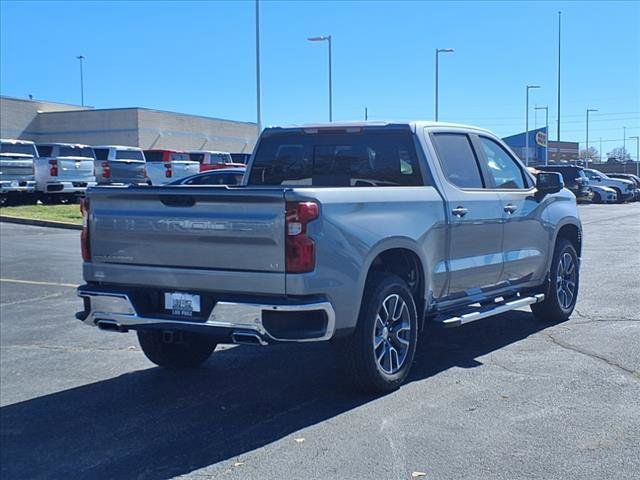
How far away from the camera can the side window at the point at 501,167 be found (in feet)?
25.0

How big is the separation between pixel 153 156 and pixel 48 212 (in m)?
7.89

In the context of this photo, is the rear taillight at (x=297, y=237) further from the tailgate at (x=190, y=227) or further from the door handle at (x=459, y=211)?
the door handle at (x=459, y=211)

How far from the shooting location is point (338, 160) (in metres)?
7.18

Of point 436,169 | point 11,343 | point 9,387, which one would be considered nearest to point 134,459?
point 9,387

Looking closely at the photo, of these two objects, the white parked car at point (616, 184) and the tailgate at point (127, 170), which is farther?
the white parked car at point (616, 184)

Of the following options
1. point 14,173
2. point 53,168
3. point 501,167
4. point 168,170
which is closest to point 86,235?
point 501,167

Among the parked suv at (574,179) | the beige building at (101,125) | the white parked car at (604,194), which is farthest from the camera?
the beige building at (101,125)

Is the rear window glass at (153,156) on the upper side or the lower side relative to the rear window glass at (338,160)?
upper

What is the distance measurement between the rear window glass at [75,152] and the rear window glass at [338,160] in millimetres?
21509

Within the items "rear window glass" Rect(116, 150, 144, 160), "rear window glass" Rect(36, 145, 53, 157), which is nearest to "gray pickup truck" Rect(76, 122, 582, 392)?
"rear window glass" Rect(36, 145, 53, 157)

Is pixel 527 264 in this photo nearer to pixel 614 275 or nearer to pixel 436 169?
pixel 436 169

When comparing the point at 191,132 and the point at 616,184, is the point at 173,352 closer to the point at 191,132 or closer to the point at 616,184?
the point at 616,184

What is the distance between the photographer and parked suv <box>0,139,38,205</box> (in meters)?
24.3

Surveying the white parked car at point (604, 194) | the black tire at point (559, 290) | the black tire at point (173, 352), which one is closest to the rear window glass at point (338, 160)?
the black tire at point (173, 352)
